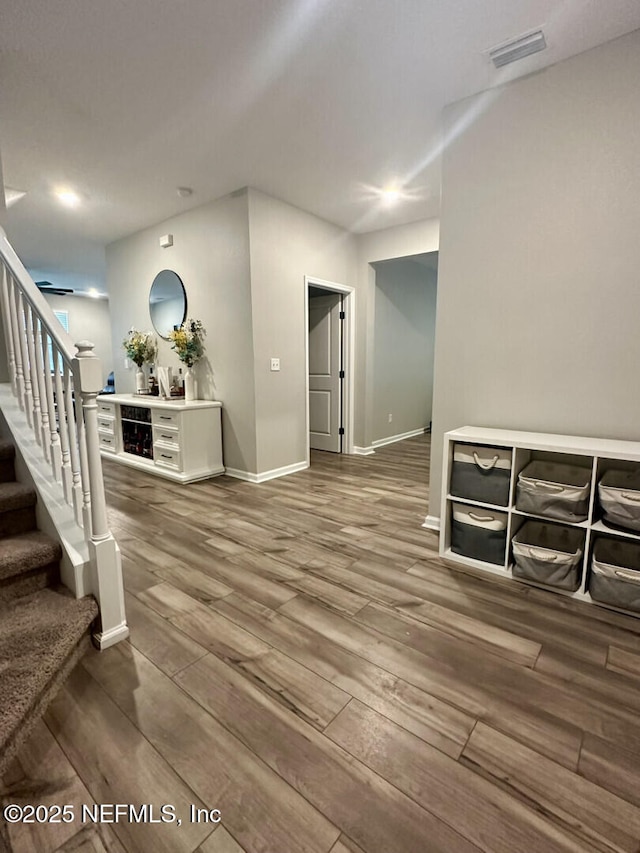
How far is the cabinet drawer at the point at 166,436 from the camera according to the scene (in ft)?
12.9

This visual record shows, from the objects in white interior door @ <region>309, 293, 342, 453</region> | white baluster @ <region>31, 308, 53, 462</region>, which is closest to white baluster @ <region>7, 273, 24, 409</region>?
white baluster @ <region>31, 308, 53, 462</region>

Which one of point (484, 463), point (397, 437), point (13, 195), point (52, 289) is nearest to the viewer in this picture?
point (484, 463)

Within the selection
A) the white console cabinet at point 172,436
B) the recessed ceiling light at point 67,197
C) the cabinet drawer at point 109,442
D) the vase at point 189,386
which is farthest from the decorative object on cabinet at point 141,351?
the recessed ceiling light at point 67,197

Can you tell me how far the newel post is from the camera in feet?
4.99

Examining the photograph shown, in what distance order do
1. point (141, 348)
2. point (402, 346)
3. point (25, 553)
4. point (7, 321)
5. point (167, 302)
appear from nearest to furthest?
point (25, 553) < point (7, 321) < point (167, 302) < point (141, 348) < point (402, 346)

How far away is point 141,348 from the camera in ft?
15.8

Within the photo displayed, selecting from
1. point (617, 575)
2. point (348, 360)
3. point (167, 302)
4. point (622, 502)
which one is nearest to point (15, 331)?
point (167, 302)

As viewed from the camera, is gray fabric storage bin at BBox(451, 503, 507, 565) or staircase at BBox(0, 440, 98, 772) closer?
staircase at BBox(0, 440, 98, 772)

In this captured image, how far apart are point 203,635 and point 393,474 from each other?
2.86m

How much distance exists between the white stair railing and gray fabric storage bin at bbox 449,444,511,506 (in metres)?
1.75

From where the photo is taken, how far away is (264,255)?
379cm

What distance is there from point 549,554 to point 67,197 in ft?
15.7

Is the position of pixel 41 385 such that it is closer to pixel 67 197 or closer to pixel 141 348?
pixel 67 197

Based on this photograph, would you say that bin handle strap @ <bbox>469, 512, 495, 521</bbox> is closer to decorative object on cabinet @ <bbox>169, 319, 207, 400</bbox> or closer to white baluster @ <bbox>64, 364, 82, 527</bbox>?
white baluster @ <bbox>64, 364, 82, 527</bbox>
